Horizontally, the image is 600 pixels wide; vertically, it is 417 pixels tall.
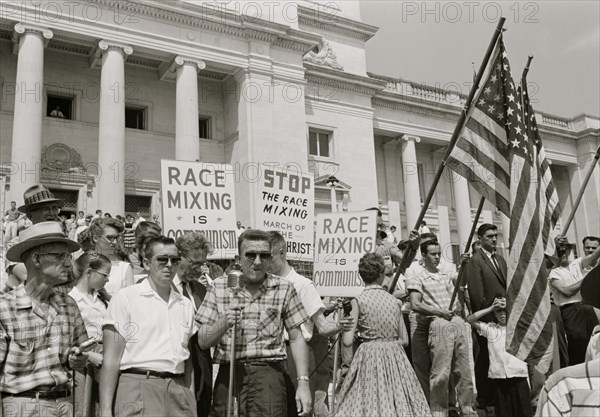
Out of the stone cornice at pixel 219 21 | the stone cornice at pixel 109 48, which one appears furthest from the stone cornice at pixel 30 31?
the stone cornice at pixel 219 21

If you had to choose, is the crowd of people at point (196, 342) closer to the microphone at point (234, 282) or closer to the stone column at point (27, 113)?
the microphone at point (234, 282)

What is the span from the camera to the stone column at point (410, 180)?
32.9m

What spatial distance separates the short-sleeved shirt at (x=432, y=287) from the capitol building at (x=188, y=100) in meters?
15.7

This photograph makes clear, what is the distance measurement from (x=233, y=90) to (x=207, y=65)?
7.87 ft

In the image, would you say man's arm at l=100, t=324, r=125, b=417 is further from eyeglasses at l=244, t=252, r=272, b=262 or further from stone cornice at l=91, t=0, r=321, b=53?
stone cornice at l=91, t=0, r=321, b=53

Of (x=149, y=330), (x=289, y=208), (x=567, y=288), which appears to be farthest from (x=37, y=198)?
(x=567, y=288)

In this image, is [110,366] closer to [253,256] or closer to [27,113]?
[253,256]

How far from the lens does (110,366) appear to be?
4.20 metres

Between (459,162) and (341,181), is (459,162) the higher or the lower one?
the lower one

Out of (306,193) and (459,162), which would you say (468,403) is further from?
(306,193)

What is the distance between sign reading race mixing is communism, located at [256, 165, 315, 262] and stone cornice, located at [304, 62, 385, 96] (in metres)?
21.3

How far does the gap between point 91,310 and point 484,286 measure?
460 centimetres

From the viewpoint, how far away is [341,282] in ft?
28.8

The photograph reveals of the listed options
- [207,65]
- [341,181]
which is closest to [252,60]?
[207,65]
